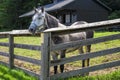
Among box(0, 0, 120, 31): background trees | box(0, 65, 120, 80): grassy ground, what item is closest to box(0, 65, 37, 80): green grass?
box(0, 65, 120, 80): grassy ground

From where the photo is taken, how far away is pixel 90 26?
7.09 m

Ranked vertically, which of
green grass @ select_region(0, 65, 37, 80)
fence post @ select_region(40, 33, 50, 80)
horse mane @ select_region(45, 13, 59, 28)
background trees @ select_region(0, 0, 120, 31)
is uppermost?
horse mane @ select_region(45, 13, 59, 28)

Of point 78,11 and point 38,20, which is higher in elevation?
point 38,20

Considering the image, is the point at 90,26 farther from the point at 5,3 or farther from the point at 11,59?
the point at 5,3

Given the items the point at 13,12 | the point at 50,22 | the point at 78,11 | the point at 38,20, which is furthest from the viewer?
the point at 13,12

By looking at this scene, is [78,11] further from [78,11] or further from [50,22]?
[50,22]

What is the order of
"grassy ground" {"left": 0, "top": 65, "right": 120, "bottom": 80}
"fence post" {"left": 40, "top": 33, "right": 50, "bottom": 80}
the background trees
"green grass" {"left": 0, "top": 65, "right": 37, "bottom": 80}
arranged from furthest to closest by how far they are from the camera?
the background trees
"green grass" {"left": 0, "top": 65, "right": 37, "bottom": 80}
"grassy ground" {"left": 0, "top": 65, "right": 120, "bottom": 80}
"fence post" {"left": 40, "top": 33, "right": 50, "bottom": 80}

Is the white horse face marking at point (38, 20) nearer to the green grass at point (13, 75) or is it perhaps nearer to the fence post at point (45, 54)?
the fence post at point (45, 54)

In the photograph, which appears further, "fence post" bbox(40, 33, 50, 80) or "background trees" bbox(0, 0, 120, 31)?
"background trees" bbox(0, 0, 120, 31)

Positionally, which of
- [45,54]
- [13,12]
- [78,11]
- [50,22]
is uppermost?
[50,22]

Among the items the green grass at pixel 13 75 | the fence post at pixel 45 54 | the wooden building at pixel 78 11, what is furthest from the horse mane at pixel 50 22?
the wooden building at pixel 78 11

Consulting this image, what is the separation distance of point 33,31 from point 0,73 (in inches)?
87.3

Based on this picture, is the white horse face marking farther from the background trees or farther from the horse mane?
the background trees

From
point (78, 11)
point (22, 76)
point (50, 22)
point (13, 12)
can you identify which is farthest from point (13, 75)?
point (13, 12)
